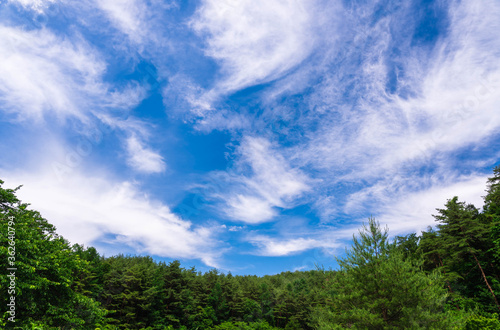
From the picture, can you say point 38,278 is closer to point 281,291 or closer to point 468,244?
point 468,244

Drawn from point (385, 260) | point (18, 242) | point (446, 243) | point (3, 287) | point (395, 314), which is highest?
point (446, 243)

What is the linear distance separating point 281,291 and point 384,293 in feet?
160

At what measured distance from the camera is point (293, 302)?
184 feet

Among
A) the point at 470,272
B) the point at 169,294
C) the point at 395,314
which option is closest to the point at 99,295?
the point at 169,294

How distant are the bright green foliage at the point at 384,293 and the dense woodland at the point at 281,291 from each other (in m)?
0.06

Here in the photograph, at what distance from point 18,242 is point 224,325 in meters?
38.3

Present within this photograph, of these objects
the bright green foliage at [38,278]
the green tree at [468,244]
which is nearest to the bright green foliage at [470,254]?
the green tree at [468,244]

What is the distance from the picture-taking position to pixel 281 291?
57969mm

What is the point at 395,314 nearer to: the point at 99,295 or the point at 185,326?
the point at 185,326

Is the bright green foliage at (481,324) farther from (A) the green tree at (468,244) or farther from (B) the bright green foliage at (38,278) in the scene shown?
(B) the bright green foliage at (38,278)

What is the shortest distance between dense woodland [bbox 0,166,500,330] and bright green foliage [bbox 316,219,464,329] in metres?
0.06

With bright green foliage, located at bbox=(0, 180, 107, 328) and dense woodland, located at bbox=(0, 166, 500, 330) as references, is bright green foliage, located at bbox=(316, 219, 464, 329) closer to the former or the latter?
dense woodland, located at bbox=(0, 166, 500, 330)

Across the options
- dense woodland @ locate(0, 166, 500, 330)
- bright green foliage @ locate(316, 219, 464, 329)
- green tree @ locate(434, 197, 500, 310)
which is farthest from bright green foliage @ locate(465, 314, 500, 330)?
green tree @ locate(434, 197, 500, 310)

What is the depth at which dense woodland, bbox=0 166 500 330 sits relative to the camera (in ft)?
47.7
